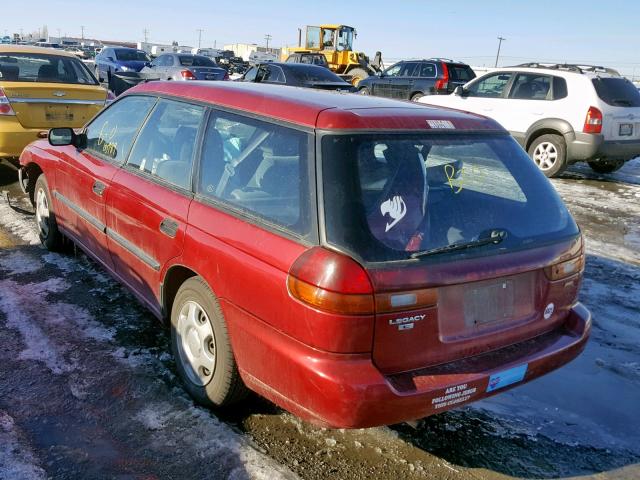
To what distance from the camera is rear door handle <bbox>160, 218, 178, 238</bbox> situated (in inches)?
124

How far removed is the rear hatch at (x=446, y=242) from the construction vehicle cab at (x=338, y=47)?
2501 cm

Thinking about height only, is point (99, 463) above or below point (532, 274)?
below

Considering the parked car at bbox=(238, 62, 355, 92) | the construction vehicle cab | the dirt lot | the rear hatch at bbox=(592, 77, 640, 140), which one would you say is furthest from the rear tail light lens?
the construction vehicle cab

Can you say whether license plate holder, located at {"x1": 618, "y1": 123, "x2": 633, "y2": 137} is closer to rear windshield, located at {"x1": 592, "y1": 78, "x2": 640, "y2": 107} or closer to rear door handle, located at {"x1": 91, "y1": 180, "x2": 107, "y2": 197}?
rear windshield, located at {"x1": 592, "y1": 78, "x2": 640, "y2": 107}

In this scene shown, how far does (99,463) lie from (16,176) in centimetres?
650

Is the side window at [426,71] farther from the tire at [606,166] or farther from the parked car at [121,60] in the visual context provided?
the parked car at [121,60]

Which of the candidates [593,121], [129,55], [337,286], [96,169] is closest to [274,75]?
[593,121]

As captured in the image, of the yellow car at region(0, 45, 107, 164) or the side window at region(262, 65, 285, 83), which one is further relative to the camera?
the side window at region(262, 65, 285, 83)

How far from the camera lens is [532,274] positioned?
274 cm

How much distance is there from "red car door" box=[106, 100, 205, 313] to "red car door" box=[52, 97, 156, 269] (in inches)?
6.3

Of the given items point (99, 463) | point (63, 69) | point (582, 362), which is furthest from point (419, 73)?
point (99, 463)

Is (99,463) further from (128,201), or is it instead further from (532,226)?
(532,226)

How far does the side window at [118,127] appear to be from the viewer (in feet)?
13.1

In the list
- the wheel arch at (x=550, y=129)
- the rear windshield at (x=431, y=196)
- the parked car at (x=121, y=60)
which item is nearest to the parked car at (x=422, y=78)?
the wheel arch at (x=550, y=129)
